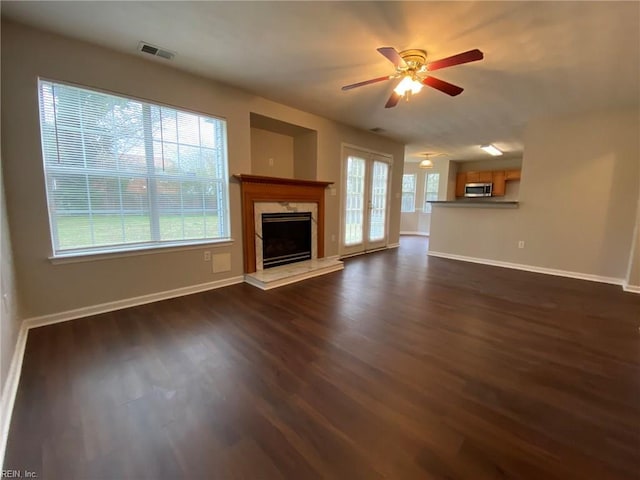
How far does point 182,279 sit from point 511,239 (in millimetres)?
5404

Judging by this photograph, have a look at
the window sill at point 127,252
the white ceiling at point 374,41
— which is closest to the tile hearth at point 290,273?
the window sill at point 127,252

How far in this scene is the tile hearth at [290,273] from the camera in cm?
369

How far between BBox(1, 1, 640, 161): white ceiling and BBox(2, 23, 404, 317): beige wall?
0.18 m

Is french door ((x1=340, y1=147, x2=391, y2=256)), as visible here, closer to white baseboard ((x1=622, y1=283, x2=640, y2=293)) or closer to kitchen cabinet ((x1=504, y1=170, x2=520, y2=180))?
white baseboard ((x1=622, y1=283, x2=640, y2=293))

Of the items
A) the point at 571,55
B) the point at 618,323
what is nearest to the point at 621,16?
the point at 571,55

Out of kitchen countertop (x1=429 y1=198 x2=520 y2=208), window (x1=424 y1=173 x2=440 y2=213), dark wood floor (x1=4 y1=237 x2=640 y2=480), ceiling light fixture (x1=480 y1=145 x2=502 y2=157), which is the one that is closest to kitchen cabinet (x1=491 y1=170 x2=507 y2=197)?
ceiling light fixture (x1=480 y1=145 x2=502 y2=157)

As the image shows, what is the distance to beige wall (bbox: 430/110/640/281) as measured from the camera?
396 cm

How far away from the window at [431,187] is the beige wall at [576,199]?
4.23 meters

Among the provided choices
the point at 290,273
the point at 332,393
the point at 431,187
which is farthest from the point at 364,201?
the point at 332,393

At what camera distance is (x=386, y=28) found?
2.23m

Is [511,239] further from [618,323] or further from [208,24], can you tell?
[208,24]

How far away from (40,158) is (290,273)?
283 centimetres

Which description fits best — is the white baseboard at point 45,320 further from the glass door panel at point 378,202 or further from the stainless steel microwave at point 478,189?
the stainless steel microwave at point 478,189

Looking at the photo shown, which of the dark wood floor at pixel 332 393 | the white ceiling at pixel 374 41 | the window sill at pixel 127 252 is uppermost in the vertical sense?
the white ceiling at pixel 374 41
